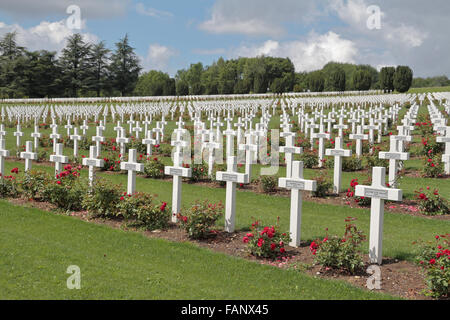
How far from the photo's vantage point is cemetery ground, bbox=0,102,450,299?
15.8 ft

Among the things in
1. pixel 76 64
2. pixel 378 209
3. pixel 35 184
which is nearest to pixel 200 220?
pixel 378 209

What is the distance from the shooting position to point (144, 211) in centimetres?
708

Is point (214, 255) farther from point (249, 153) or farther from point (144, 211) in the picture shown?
point (249, 153)

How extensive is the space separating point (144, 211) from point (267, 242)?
2.19 m

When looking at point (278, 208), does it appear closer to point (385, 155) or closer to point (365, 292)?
point (385, 155)

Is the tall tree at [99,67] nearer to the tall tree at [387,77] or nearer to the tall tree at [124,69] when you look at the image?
the tall tree at [124,69]

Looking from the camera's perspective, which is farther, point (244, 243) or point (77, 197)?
point (77, 197)

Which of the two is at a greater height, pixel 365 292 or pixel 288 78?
pixel 288 78

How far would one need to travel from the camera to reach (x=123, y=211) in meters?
7.39

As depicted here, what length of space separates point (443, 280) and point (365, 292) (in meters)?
0.77

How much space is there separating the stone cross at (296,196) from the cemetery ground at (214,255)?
219 millimetres

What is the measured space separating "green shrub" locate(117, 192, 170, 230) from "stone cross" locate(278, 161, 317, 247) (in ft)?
6.56

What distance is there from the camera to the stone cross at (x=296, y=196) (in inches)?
247
